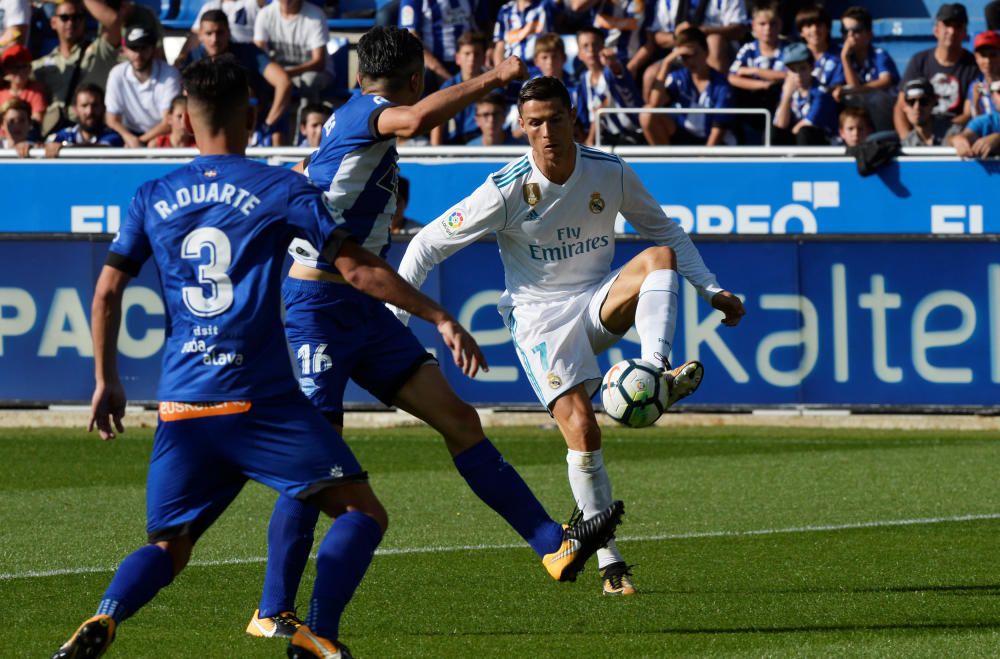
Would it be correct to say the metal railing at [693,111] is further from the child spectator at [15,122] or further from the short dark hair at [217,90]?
the short dark hair at [217,90]

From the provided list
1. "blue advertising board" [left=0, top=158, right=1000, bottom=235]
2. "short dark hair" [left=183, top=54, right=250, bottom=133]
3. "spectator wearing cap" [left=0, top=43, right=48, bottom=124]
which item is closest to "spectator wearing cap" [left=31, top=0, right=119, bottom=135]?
"spectator wearing cap" [left=0, top=43, right=48, bottom=124]

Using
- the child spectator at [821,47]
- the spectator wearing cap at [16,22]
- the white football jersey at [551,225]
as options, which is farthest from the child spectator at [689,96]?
the white football jersey at [551,225]

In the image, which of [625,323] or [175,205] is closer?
[175,205]

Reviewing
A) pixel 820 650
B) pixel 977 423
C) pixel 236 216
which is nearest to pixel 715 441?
pixel 977 423

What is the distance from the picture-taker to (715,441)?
13.1m

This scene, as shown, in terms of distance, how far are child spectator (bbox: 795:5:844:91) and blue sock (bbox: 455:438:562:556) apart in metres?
9.63

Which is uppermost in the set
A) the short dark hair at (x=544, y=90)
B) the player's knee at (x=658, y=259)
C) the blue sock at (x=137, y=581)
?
the short dark hair at (x=544, y=90)

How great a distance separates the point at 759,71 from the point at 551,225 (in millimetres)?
8663

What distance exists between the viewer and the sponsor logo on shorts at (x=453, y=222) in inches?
288

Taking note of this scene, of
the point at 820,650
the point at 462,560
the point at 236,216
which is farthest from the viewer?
the point at 462,560

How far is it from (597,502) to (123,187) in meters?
8.59

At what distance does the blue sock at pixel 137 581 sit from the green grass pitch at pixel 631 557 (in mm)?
827

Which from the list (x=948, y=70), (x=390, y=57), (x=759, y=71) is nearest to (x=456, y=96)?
(x=390, y=57)

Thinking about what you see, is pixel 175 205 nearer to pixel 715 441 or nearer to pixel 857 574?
pixel 857 574
